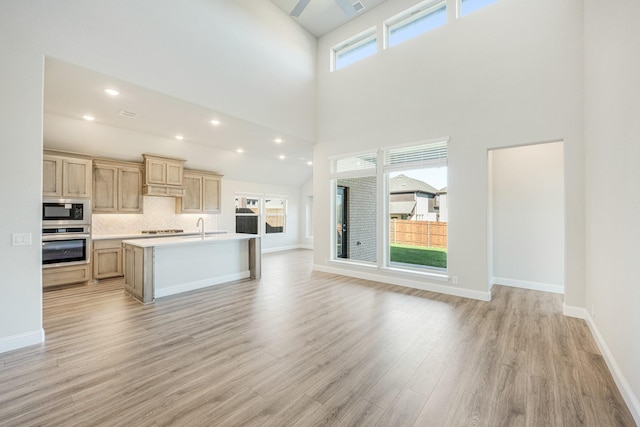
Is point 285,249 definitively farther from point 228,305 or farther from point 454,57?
point 454,57

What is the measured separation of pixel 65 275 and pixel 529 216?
8441mm

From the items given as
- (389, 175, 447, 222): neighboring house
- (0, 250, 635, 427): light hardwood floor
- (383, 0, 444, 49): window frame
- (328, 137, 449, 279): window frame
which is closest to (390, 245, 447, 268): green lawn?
(328, 137, 449, 279): window frame

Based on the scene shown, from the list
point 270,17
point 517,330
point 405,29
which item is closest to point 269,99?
point 270,17

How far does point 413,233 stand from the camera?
219 inches

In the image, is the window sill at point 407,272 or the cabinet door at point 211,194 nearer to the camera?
the window sill at point 407,272

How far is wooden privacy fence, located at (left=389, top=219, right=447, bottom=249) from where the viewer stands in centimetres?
529

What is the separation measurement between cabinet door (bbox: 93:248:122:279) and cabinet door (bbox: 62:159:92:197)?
1.17 m

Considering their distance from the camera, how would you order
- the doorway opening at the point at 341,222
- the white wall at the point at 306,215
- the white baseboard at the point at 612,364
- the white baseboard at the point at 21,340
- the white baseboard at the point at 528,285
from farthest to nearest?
the white wall at the point at 306,215 < the doorway opening at the point at 341,222 < the white baseboard at the point at 528,285 < the white baseboard at the point at 21,340 < the white baseboard at the point at 612,364

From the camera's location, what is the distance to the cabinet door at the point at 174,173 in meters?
6.58

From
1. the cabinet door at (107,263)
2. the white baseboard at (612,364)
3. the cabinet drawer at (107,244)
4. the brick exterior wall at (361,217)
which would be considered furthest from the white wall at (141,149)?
the white baseboard at (612,364)

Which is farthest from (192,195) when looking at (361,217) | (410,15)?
(410,15)

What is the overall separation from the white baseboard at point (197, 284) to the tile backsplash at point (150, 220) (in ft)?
9.37

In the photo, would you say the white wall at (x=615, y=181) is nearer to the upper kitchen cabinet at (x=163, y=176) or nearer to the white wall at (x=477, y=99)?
the white wall at (x=477, y=99)

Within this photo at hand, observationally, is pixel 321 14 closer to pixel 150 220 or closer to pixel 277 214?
pixel 150 220
